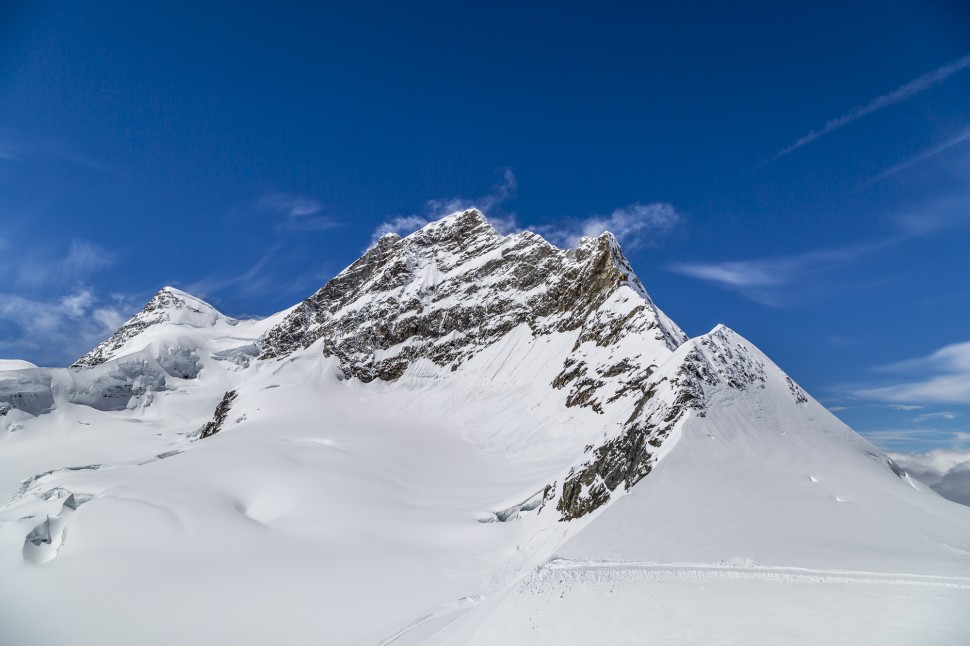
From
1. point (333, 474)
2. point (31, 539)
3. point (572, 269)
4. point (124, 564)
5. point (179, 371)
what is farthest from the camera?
point (179, 371)

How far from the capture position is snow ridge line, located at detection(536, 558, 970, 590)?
1602 centimetres

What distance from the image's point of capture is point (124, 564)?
3158 centimetres

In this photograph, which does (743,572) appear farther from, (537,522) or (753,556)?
(537,522)

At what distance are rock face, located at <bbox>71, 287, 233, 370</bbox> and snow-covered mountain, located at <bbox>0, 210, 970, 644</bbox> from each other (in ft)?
249

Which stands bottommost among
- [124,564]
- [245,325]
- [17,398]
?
[124,564]

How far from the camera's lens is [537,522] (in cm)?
3362

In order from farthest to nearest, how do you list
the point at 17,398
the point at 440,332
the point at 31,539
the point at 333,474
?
the point at 17,398
the point at 440,332
the point at 333,474
the point at 31,539

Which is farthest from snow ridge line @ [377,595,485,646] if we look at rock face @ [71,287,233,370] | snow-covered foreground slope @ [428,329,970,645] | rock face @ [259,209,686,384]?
rock face @ [71,287,233,370]

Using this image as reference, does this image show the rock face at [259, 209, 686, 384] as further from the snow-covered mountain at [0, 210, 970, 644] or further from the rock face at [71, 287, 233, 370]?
the rock face at [71, 287, 233, 370]

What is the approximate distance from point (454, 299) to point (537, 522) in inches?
2841

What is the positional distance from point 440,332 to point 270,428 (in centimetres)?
3601

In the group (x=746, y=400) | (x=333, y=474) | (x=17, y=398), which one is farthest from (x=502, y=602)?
(x=17, y=398)

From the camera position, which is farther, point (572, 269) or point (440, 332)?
point (440, 332)

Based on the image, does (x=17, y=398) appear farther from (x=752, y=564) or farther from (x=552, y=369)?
(x=752, y=564)
